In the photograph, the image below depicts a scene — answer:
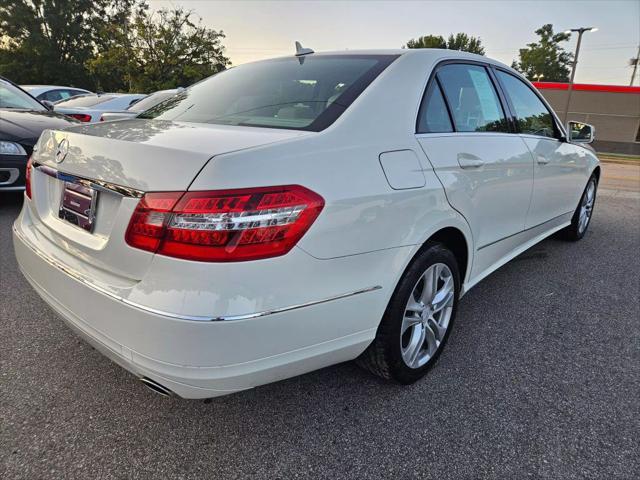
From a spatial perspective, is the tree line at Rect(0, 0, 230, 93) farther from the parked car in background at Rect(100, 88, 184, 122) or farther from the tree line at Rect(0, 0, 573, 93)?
the parked car in background at Rect(100, 88, 184, 122)

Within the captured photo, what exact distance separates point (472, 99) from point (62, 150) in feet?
7.24

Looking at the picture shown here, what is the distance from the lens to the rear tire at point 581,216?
4719 millimetres

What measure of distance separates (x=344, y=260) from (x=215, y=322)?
0.52m

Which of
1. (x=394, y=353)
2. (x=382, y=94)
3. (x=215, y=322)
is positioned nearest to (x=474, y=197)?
(x=382, y=94)

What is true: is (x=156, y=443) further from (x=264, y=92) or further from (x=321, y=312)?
(x=264, y=92)

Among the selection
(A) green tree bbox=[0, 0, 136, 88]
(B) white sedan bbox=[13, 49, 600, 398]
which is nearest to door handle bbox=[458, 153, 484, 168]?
(B) white sedan bbox=[13, 49, 600, 398]

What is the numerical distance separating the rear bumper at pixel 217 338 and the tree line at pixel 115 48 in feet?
92.9

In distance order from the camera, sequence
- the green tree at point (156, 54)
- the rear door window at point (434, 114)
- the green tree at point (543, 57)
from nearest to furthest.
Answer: the rear door window at point (434, 114)
the green tree at point (156, 54)
the green tree at point (543, 57)

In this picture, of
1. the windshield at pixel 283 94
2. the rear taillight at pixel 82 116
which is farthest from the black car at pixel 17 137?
the windshield at pixel 283 94

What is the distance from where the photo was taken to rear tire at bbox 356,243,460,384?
1996 mm

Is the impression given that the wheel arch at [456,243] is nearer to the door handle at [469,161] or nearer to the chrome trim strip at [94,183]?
the door handle at [469,161]

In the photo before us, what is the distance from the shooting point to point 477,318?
10.00 feet

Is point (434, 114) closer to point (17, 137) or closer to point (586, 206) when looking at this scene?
point (586, 206)

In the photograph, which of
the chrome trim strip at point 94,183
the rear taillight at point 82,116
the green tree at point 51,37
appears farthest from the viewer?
the green tree at point 51,37
